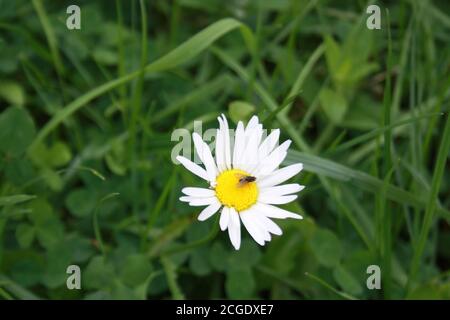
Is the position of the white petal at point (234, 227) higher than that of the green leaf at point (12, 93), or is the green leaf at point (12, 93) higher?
the green leaf at point (12, 93)

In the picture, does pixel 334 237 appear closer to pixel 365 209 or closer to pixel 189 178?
pixel 365 209

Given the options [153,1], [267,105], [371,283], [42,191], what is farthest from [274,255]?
[153,1]

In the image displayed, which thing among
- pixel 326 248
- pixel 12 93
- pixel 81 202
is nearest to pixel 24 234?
pixel 81 202

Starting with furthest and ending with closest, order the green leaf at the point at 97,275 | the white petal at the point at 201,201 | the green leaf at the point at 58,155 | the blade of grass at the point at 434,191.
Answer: the green leaf at the point at 58,155 < the green leaf at the point at 97,275 < the blade of grass at the point at 434,191 < the white petal at the point at 201,201

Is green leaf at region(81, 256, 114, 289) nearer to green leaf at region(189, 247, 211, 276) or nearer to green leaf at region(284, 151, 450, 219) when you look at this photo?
green leaf at region(189, 247, 211, 276)

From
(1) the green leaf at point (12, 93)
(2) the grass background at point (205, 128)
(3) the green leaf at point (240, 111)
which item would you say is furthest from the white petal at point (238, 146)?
(1) the green leaf at point (12, 93)

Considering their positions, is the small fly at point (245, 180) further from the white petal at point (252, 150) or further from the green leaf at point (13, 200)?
the green leaf at point (13, 200)

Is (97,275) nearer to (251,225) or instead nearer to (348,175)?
(251,225)
